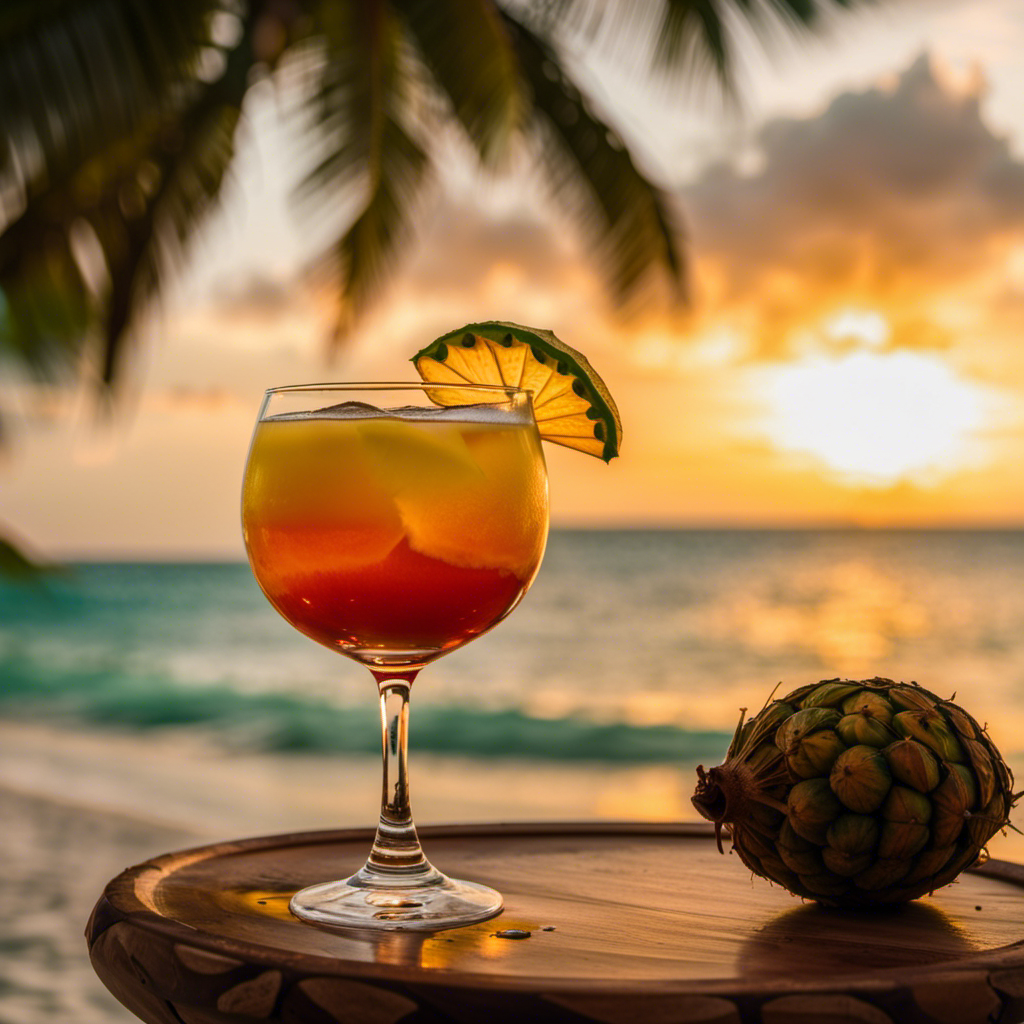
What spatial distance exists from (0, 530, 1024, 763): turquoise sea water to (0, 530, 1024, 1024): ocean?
0.07m

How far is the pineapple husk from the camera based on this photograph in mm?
1079

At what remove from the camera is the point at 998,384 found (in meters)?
22.0

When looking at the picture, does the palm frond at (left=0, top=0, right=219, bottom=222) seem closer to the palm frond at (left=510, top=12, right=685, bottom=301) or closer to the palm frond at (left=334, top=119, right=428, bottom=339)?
the palm frond at (left=334, top=119, right=428, bottom=339)

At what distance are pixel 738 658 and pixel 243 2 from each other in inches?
496

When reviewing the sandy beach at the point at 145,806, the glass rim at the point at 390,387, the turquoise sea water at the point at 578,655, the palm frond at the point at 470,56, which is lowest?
the sandy beach at the point at 145,806

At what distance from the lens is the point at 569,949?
1.02 m

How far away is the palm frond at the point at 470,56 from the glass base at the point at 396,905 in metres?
6.90

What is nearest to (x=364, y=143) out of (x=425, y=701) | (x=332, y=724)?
(x=332, y=724)

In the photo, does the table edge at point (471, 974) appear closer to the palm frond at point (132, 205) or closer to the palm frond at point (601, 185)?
the palm frond at point (132, 205)

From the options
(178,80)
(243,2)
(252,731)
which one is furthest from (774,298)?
(178,80)

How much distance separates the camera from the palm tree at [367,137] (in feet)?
24.3

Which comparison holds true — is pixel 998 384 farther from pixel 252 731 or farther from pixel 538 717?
pixel 252 731

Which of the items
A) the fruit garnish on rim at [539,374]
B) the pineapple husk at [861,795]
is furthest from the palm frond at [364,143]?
the pineapple husk at [861,795]

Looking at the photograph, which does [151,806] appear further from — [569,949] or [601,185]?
[569,949]
